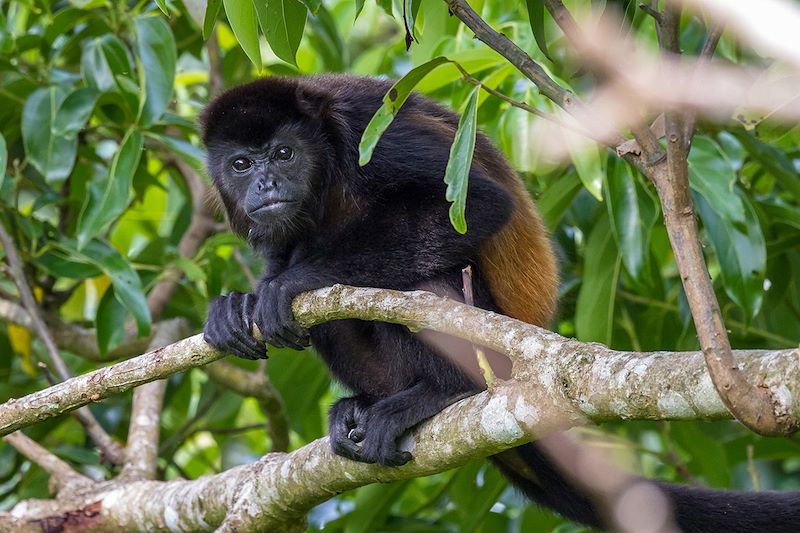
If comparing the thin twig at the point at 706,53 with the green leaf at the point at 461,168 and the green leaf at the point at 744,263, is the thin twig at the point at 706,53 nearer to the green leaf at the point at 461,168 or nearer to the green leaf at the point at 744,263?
the green leaf at the point at 461,168

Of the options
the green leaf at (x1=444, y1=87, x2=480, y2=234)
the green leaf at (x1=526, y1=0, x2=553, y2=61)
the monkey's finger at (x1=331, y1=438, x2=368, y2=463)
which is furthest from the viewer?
the monkey's finger at (x1=331, y1=438, x2=368, y2=463)

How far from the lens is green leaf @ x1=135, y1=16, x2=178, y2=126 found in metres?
3.60

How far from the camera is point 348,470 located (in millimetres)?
2674

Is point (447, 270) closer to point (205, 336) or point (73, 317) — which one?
point (205, 336)

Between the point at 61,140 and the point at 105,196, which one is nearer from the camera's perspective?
the point at 105,196

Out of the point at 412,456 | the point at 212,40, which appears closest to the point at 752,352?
the point at 412,456

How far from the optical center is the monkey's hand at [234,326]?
273cm

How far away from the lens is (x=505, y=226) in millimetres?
2998

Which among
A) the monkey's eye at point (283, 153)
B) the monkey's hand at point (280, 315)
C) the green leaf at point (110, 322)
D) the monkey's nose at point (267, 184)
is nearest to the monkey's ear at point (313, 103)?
the monkey's eye at point (283, 153)

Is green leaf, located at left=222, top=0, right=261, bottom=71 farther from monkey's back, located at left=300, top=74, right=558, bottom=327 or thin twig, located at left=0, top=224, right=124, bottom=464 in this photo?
thin twig, located at left=0, top=224, right=124, bottom=464

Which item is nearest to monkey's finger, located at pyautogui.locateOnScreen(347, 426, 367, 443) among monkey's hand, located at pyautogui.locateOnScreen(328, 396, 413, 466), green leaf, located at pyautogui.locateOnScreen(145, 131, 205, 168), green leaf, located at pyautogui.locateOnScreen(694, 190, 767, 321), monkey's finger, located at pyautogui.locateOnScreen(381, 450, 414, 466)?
monkey's hand, located at pyautogui.locateOnScreen(328, 396, 413, 466)

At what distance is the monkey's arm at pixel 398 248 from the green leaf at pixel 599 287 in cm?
78

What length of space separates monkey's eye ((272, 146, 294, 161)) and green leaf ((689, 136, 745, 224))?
134 cm

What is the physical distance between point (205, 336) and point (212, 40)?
2.26m
